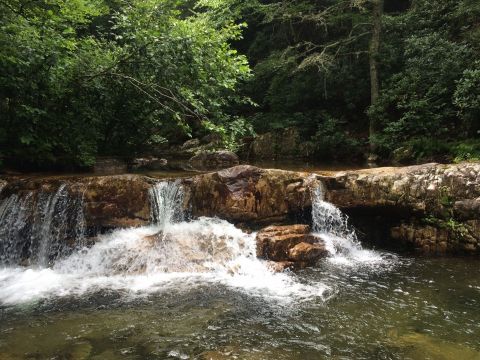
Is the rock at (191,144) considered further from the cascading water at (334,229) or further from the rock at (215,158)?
the cascading water at (334,229)

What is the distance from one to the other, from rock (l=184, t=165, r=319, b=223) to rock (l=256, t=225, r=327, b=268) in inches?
27.8

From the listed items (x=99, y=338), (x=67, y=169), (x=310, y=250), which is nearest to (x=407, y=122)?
(x=310, y=250)

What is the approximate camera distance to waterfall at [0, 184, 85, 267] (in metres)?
7.34

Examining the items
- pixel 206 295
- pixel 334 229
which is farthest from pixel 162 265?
pixel 334 229

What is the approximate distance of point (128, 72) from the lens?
9.02 metres

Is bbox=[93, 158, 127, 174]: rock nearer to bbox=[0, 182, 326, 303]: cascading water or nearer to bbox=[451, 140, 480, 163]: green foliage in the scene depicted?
bbox=[0, 182, 326, 303]: cascading water

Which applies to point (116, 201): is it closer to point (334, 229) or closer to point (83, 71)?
point (83, 71)

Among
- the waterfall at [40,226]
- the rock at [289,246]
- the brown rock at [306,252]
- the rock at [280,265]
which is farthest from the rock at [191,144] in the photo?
the rock at [280,265]

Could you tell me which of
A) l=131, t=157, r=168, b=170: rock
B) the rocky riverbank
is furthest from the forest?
the rocky riverbank

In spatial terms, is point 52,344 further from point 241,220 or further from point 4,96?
point 4,96

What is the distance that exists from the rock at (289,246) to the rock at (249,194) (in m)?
0.71

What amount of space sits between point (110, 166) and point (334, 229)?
24.2 ft

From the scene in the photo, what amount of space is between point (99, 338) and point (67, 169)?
6.99 meters

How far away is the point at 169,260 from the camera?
692cm
